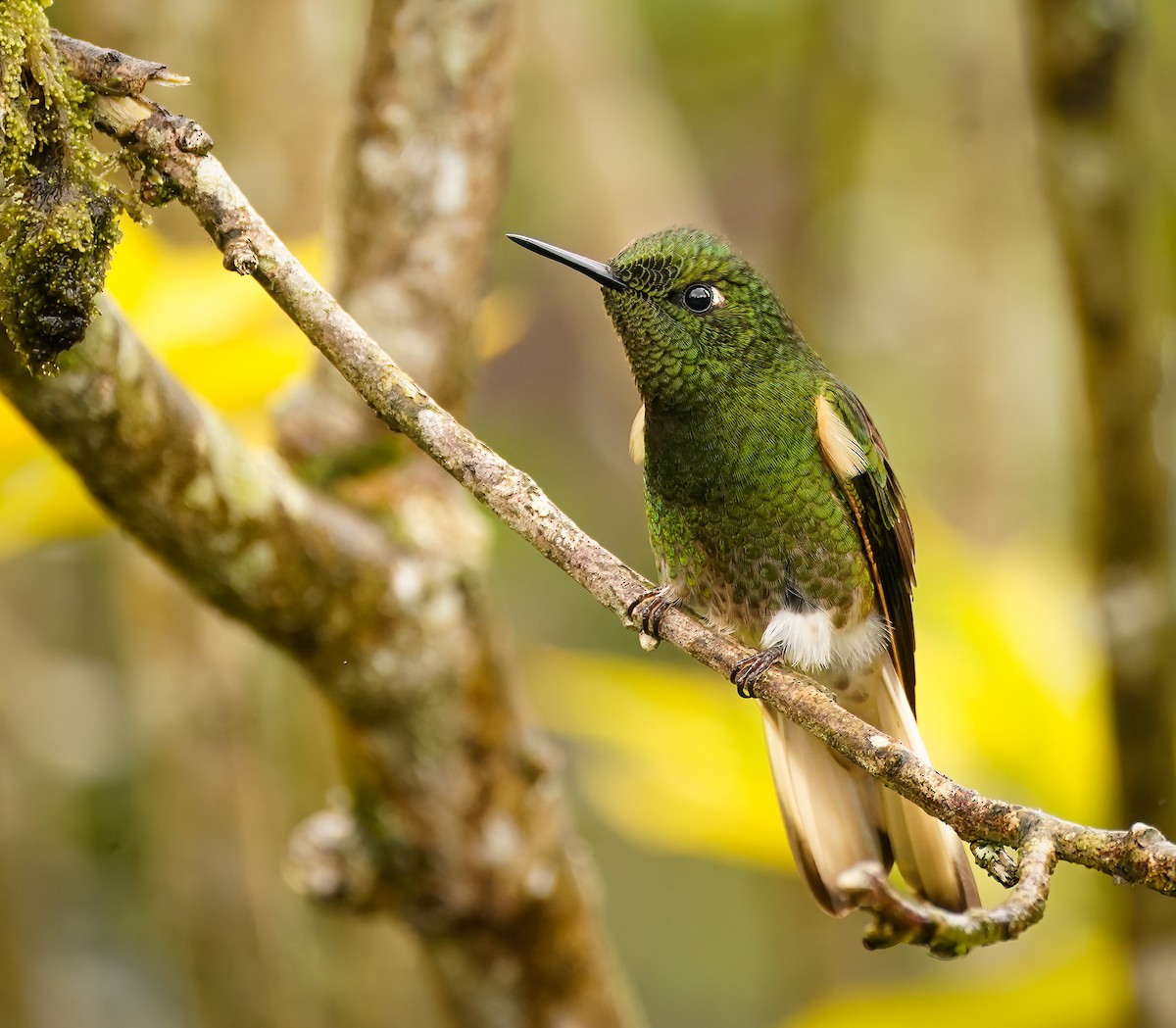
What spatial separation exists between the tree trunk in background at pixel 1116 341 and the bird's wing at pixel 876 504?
0.37 metres

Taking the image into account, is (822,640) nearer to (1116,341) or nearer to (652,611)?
(652,611)

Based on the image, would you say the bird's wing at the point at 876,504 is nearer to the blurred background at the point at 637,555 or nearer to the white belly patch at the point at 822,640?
the white belly patch at the point at 822,640

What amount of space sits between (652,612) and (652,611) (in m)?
0.02

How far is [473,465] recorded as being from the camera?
1386mm


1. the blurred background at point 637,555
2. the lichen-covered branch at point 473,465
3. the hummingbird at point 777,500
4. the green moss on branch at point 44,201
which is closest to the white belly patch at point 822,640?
the hummingbird at point 777,500

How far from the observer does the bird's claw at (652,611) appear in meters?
1.64

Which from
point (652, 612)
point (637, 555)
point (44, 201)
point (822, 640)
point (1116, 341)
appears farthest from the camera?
point (637, 555)

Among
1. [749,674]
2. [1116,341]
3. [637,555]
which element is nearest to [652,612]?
[749,674]

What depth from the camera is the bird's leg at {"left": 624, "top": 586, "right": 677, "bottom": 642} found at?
5.43 feet

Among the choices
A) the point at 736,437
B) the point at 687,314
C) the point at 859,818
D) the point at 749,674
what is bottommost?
the point at 859,818

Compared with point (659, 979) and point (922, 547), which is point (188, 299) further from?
point (659, 979)

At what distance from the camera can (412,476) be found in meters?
2.36

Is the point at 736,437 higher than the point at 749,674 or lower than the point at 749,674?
higher

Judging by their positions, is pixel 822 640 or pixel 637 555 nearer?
pixel 822 640
